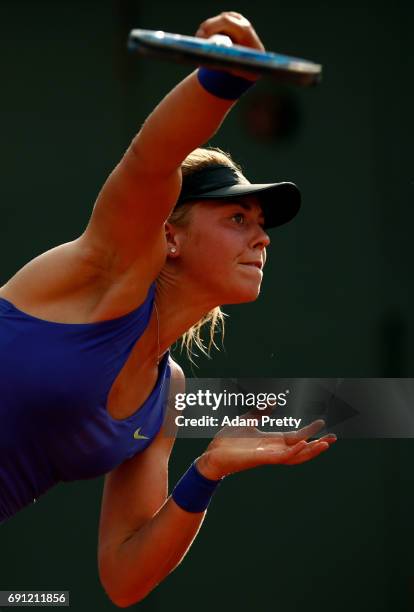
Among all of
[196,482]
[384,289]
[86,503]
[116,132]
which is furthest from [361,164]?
[196,482]

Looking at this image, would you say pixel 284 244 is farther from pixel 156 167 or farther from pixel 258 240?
pixel 156 167

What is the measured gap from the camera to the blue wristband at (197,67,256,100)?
1491mm

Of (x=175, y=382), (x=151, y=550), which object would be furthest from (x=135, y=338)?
(x=151, y=550)

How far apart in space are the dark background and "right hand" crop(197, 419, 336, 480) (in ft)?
4.56

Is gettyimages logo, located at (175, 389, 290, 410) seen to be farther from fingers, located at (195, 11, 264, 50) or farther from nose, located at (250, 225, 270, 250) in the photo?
fingers, located at (195, 11, 264, 50)

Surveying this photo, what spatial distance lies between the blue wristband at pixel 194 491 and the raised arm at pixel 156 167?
0.54m

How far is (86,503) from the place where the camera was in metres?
3.50

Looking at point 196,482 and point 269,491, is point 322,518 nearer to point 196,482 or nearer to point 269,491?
point 269,491

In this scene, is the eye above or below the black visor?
below

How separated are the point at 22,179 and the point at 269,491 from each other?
52.6 inches

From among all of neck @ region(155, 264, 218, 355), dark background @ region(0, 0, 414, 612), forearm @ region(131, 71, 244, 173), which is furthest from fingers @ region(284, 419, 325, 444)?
dark background @ region(0, 0, 414, 612)

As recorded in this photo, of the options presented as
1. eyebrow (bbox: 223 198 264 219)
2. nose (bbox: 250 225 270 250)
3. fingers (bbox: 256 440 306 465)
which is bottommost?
fingers (bbox: 256 440 306 465)

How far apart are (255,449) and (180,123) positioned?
755mm

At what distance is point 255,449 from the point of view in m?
2.03
